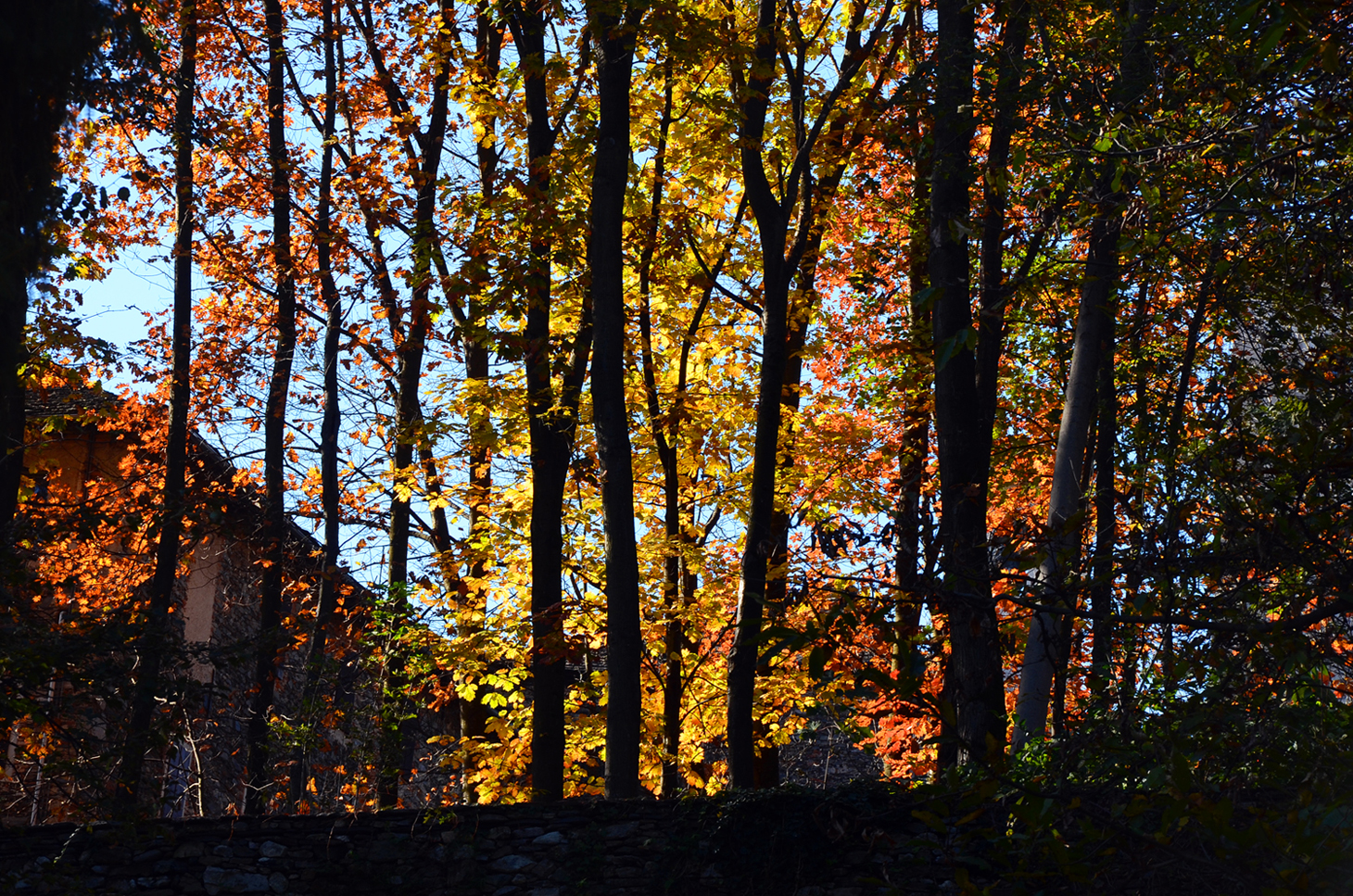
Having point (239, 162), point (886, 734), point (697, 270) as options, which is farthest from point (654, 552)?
point (239, 162)

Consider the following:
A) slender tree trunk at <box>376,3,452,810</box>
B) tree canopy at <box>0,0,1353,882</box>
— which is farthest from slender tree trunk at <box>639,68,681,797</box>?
slender tree trunk at <box>376,3,452,810</box>

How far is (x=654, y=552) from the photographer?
1316cm

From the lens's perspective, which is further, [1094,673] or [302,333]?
[302,333]

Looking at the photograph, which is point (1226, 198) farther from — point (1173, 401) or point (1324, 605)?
point (1173, 401)

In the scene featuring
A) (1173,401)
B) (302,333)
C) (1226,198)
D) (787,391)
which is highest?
(302,333)

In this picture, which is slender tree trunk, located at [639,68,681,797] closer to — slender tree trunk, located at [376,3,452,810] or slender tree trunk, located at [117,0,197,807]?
slender tree trunk, located at [376,3,452,810]

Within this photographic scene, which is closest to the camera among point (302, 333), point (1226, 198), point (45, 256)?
point (45, 256)

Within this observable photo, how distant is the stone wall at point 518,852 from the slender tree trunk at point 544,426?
165cm

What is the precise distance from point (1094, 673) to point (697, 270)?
32.5 feet

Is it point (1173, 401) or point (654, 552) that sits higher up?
point (1173, 401)

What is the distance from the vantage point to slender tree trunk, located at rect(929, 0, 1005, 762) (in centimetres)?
750

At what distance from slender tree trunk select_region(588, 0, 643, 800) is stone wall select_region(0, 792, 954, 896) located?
0.85 m

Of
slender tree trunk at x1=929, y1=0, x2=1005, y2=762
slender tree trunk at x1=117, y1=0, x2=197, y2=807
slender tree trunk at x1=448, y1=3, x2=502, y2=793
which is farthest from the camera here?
slender tree trunk at x1=117, y1=0, x2=197, y2=807

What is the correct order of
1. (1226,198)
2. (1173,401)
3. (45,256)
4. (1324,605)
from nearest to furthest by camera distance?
1. (1324,605)
2. (45,256)
3. (1226,198)
4. (1173,401)
